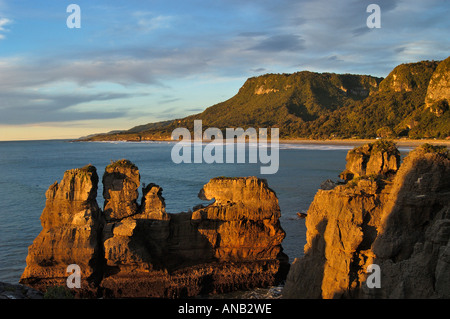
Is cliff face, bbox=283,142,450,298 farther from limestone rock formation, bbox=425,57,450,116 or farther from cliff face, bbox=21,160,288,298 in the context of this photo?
limestone rock formation, bbox=425,57,450,116

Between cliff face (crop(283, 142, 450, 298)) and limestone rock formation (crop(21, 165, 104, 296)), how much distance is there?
983 cm

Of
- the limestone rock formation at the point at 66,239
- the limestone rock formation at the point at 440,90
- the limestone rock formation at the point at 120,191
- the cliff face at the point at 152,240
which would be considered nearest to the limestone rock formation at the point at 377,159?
the cliff face at the point at 152,240

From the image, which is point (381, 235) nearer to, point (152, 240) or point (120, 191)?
point (152, 240)

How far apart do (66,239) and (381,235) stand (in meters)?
13.7

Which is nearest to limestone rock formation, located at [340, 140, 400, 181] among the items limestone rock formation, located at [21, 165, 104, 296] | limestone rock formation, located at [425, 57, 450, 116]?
limestone rock formation, located at [21, 165, 104, 296]

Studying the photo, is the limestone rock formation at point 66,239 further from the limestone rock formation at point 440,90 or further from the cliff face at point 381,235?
the limestone rock formation at point 440,90

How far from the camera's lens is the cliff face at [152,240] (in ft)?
57.1

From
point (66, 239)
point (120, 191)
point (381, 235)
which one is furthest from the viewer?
point (120, 191)

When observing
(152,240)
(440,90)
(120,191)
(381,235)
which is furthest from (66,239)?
(440,90)

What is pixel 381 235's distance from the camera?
1112 centimetres

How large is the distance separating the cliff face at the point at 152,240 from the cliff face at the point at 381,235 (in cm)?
664

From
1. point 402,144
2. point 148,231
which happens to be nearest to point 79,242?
point 148,231
